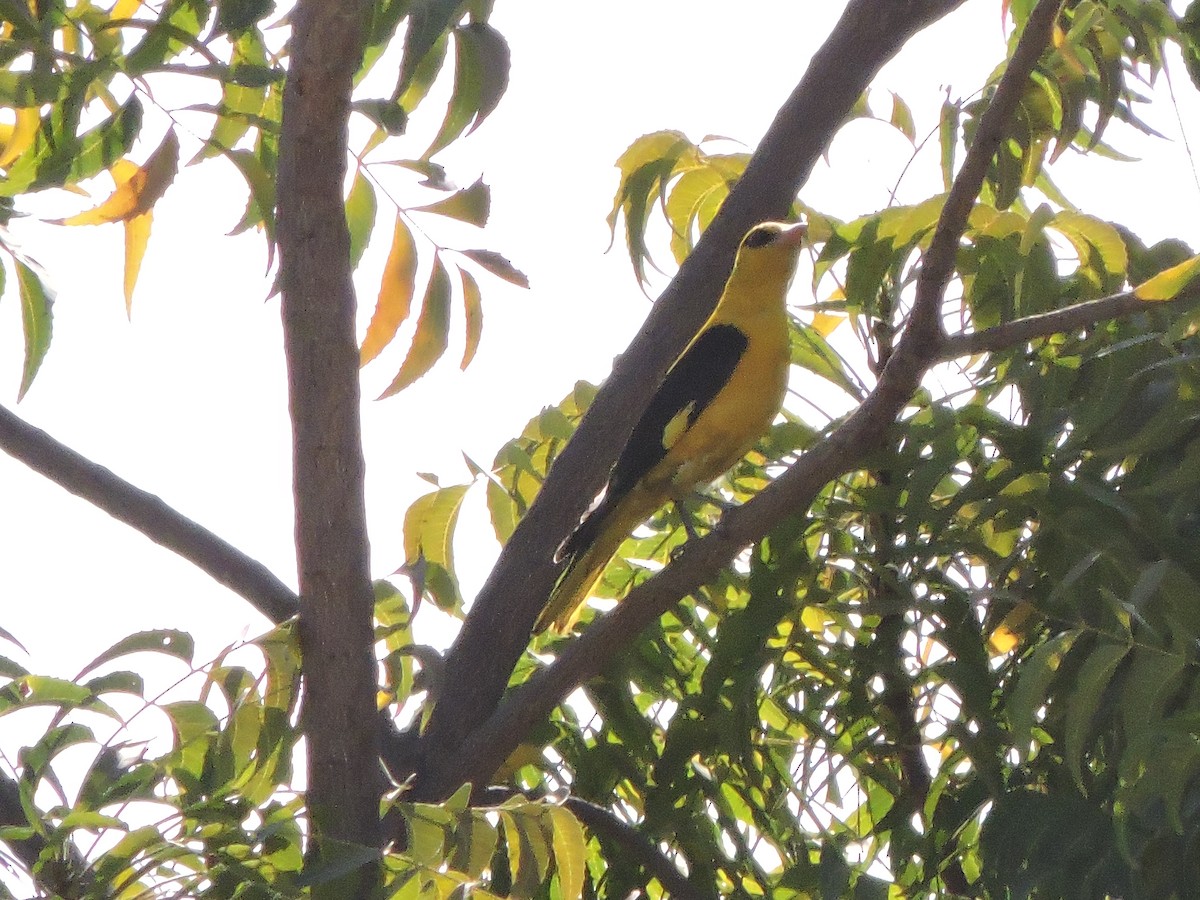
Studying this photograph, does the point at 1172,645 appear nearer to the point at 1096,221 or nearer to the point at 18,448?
the point at 1096,221

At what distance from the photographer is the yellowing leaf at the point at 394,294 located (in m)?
2.43

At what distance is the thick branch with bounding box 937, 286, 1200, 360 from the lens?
2.15m

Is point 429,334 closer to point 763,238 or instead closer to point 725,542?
point 725,542

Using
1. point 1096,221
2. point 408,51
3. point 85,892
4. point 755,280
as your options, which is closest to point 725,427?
point 755,280

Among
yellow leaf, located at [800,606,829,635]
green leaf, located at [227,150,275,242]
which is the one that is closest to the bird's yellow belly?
yellow leaf, located at [800,606,829,635]

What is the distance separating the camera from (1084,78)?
8.89ft

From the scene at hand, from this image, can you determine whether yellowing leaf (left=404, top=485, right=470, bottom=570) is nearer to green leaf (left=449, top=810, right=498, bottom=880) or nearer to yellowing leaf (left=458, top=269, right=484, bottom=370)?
yellowing leaf (left=458, top=269, right=484, bottom=370)

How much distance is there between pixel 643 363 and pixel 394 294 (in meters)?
0.64

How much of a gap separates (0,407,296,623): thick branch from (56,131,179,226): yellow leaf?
418 mm

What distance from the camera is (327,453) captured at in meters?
2.27

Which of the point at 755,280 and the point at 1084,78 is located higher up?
the point at 755,280

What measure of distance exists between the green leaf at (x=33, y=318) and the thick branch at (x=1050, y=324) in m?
1.49

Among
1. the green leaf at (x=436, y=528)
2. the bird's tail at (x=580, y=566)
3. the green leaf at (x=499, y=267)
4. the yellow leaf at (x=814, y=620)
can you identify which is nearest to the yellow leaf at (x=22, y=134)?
the green leaf at (x=499, y=267)

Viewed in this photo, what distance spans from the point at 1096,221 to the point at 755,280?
1998mm
